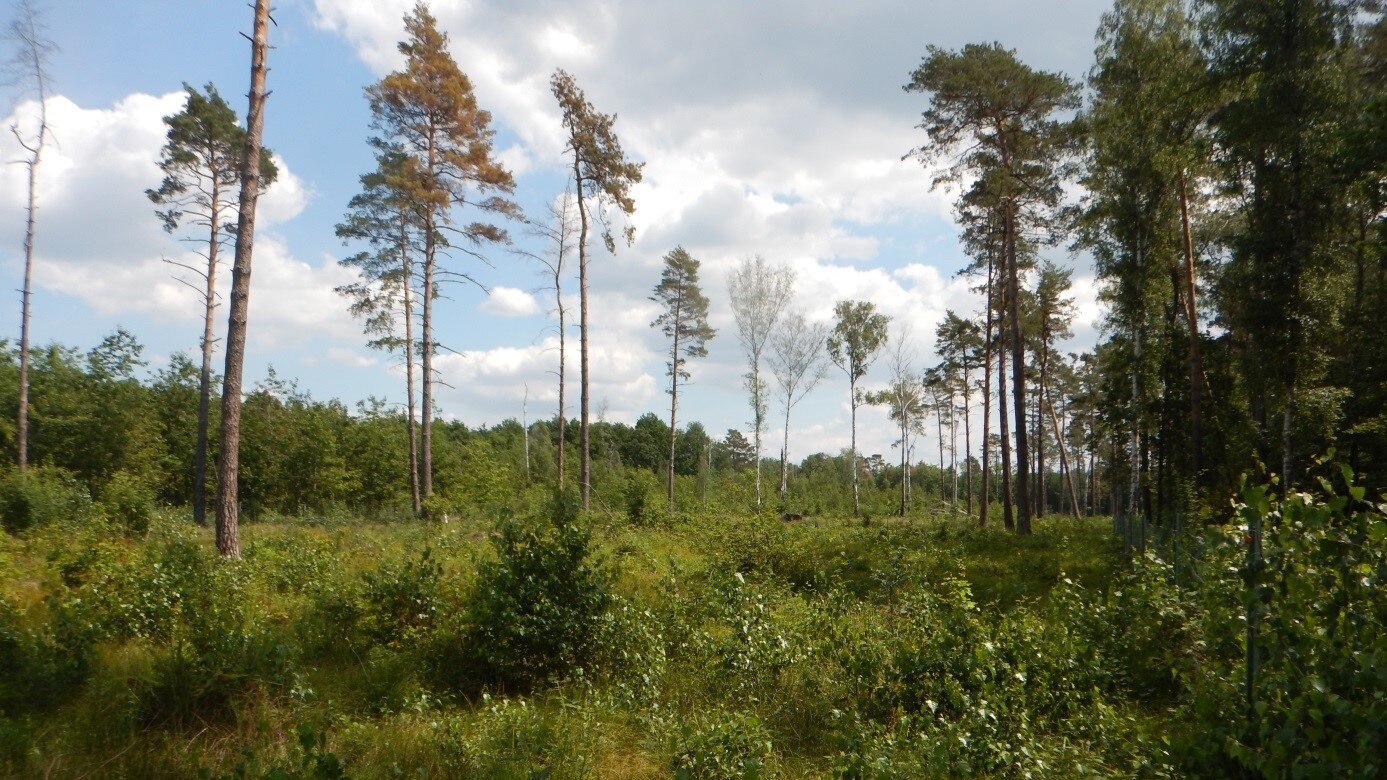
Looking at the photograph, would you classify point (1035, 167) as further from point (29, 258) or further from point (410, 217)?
point (29, 258)

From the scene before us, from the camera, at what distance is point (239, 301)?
31.0 feet

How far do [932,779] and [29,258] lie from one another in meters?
26.3

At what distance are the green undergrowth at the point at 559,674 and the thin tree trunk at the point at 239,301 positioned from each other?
2.72 feet

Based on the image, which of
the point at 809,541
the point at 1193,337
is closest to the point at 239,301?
the point at 809,541

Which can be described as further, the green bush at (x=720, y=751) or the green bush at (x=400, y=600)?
the green bush at (x=400, y=600)

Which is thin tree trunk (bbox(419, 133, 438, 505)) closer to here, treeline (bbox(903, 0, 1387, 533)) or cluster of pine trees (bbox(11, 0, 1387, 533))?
cluster of pine trees (bbox(11, 0, 1387, 533))

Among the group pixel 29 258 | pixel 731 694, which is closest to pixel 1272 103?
pixel 731 694

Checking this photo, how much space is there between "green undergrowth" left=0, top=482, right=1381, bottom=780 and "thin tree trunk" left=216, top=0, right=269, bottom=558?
0.83 metres

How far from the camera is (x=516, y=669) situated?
21.7 feet

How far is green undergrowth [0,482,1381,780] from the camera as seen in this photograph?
13.9 ft

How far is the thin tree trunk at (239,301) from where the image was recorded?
9250mm

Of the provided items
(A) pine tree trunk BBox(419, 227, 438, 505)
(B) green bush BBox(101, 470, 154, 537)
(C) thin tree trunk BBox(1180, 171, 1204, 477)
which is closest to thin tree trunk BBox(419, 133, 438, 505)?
(A) pine tree trunk BBox(419, 227, 438, 505)

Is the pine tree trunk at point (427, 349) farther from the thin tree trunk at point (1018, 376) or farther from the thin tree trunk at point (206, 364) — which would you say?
the thin tree trunk at point (1018, 376)

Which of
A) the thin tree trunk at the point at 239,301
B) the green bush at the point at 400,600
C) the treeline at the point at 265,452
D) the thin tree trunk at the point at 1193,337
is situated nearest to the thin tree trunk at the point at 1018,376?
the thin tree trunk at the point at 1193,337
